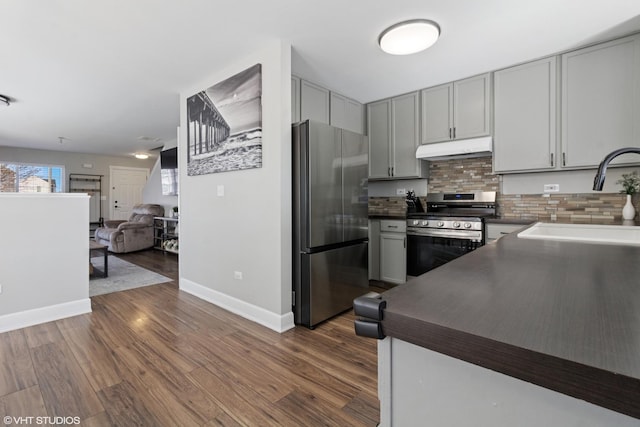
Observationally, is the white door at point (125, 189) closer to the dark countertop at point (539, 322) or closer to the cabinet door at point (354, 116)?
the cabinet door at point (354, 116)

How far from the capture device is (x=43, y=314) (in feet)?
9.05

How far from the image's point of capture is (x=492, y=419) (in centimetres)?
44

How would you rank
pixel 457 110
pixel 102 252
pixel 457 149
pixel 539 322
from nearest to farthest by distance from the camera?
pixel 539 322 < pixel 457 149 < pixel 457 110 < pixel 102 252

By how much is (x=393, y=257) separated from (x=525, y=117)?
6.58ft

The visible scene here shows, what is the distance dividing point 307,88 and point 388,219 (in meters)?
1.80

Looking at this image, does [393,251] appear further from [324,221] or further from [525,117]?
[525,117]

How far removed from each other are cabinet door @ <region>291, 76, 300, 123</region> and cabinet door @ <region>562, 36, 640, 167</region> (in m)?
2.47

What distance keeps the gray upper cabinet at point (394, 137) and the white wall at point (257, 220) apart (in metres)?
1.77

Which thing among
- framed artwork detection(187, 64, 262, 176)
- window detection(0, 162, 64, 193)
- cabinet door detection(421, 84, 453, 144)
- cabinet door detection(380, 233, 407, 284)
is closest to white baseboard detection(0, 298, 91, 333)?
framed artwork detection(187, 64, 262, 176)

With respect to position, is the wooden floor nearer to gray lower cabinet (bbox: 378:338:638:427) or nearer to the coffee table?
gray lower cabinet (bbox: 378:338:638:427)

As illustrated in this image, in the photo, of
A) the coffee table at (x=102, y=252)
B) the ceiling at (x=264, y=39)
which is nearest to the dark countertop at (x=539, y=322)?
the ceiling at (x=264, y=39)

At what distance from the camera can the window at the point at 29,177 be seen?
7270mm

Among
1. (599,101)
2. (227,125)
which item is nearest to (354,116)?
(227,125)

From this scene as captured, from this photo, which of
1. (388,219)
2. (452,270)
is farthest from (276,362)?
(388,219)
